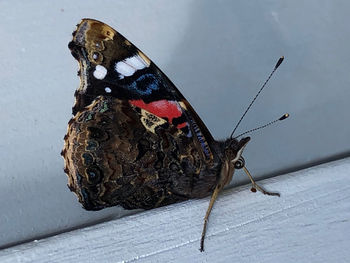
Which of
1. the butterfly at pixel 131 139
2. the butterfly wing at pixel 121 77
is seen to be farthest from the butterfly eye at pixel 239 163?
the butterfly wing at pixel 121 77

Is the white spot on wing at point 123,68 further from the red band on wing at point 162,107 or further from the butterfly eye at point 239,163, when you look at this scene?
the butterfly eye at point 239,163

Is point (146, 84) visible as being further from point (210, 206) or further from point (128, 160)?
point (210, 206)

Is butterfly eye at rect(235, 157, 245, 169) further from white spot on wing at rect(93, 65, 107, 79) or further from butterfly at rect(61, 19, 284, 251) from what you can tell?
white spot on wing at rect(93, 65, 107, 79)

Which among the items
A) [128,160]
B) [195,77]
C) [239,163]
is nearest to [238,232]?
[239,163]

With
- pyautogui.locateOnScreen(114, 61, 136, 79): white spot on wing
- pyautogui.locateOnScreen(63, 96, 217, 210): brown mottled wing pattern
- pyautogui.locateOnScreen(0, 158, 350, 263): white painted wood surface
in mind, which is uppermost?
pyautogui.locateOnScreen(114, 61, 136, 79): white spot on wing

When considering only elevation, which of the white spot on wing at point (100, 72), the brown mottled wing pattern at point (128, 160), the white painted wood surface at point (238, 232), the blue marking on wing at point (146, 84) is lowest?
the white painted wood surface at point (238, 232)

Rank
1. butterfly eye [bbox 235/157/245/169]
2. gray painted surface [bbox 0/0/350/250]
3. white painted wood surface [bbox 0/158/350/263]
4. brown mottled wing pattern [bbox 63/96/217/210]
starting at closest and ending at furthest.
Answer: white painted wood surface [bbox 0/158/350/263] → brown mottled wing pattern [bbox 63/96/217/210] → butterfly eye [bbox 235/157/245/169] → gray painted surface [bbox 0/0/350/250]

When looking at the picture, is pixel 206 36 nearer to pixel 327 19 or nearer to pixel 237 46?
pixel 237 46

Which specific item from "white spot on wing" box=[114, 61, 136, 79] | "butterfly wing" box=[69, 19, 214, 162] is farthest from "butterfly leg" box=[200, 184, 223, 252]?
"white spot on wing" box=[114, 61, 136, 79]
